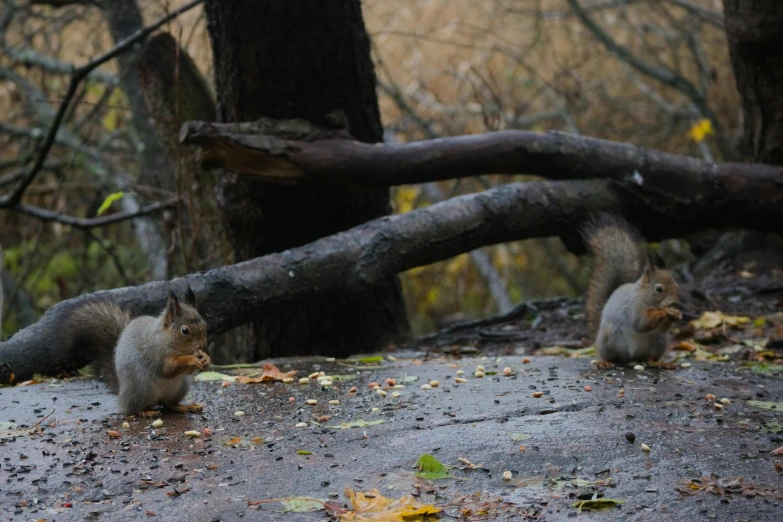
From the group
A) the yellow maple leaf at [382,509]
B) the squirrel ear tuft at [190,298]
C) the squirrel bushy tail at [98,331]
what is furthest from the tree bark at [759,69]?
the yellow maple leaf at [382,509]

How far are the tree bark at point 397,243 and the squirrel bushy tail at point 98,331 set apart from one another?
15 cm

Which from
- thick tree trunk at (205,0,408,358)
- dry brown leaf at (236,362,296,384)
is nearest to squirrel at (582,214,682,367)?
thick tree trunk at (205,0,408,358)

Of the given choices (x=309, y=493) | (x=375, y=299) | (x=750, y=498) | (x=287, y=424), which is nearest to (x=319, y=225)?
(x=375, y=299)

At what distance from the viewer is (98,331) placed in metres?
3.83

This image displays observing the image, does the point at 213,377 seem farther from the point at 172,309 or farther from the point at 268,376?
the point at 172,309

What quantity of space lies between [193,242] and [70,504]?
3395mm

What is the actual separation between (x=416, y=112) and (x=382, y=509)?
7348 millimetres

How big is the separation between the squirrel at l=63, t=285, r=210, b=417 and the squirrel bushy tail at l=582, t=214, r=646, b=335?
2374 mm

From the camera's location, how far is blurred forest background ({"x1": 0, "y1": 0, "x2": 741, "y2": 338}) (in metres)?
7.33

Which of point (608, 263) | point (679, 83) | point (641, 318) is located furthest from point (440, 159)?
point (679, 83)

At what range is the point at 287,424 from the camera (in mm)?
3289

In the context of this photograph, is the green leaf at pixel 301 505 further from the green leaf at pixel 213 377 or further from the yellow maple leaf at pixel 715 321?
the yellow maple leaf at pixel 715 321

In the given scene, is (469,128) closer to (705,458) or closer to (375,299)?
(375,299)

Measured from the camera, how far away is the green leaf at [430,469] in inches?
104
